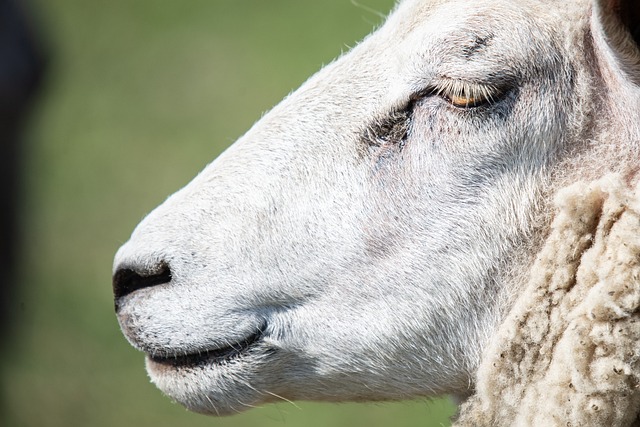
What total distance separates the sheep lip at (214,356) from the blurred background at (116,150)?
160cm

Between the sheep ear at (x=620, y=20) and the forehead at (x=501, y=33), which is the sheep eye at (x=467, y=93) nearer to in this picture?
the forehead at (x=501, y=33)

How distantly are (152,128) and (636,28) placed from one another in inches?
385

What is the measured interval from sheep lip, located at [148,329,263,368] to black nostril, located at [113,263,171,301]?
0.65ft

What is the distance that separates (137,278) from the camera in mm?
2541

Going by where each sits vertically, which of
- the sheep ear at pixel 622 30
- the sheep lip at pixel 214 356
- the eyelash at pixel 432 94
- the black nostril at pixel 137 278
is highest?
the sheep ear at pixel 622 30

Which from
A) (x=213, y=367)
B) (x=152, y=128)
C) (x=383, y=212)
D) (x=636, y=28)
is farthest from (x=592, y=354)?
(x=152, y=128)

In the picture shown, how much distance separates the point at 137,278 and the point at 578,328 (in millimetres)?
1171

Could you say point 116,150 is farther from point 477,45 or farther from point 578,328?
point 578,328

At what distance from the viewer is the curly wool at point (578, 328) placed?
2.08 metres

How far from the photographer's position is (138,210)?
943cm

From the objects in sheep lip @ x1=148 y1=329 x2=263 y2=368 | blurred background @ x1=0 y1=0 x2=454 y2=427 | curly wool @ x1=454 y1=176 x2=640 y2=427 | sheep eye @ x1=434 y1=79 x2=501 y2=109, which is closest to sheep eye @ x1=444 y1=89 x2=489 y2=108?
sheep eye @ x1=434 y1=79 x2=501 y2=109

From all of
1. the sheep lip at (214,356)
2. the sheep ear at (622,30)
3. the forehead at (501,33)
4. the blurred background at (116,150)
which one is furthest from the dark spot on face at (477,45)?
the blurred background at (116,150)

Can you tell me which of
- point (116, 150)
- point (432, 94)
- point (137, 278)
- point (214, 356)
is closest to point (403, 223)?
point (432, 94)

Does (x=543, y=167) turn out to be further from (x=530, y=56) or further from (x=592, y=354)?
(x=592, y=354)
